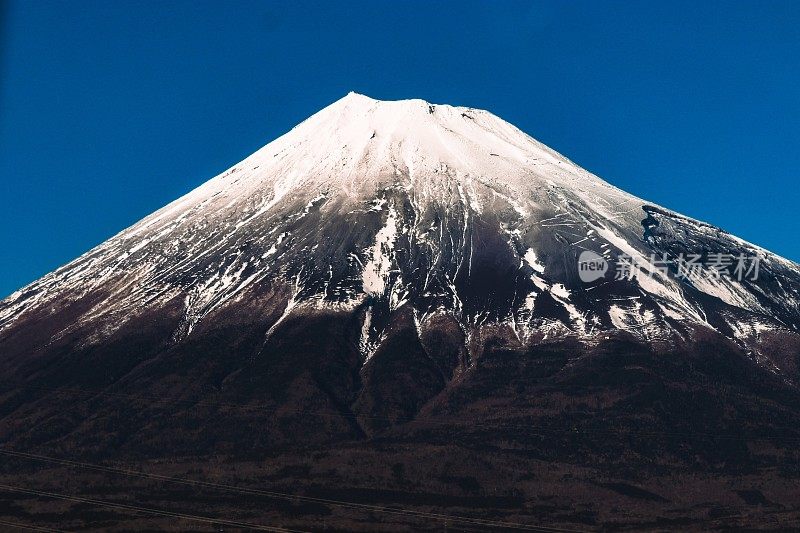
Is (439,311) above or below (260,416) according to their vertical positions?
above

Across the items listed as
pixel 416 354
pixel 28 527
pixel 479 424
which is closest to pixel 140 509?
pixel 28 527

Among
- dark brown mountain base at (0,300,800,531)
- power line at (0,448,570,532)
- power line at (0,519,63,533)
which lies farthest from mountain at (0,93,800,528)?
power line at (0,519,63,533)

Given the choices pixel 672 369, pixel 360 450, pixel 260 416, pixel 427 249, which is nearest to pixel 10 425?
pixel 260 416

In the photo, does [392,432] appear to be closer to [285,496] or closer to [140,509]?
[285,496]

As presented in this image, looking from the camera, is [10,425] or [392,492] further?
[10,425]

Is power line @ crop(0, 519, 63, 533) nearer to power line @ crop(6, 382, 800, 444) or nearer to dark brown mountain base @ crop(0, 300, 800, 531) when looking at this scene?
dark brown mountain base @ crop(0, 300, 800, 531)

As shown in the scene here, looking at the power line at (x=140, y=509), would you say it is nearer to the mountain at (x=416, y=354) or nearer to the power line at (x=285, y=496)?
the power line at (x=285, y=496)

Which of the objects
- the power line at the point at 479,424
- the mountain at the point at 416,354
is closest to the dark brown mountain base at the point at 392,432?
the power line at the point at 479,424

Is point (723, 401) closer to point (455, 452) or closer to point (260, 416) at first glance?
point (455, 452)
